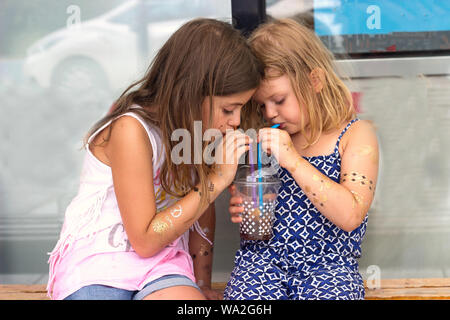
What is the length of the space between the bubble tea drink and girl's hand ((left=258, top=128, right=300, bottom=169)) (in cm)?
11

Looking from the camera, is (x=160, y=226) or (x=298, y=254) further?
(x=298, y=254)

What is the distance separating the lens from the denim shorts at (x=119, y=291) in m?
1.83

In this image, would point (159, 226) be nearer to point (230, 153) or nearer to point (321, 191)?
point (230, 153)

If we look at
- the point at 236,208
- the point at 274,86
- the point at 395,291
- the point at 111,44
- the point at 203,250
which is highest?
the point at 111,44

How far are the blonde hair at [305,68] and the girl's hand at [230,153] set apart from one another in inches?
10.4

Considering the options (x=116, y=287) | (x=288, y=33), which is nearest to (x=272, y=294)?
(x=116, y=287)

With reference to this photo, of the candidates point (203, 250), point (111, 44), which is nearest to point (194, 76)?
point (203, 250)

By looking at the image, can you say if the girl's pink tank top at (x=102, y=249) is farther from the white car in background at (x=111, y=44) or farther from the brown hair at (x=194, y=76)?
the white car in background at (x=111, y=44)

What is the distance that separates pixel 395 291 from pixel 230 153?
103 cm

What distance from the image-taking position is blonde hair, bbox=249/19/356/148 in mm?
A: 2020

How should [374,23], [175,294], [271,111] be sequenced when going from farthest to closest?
[374,23] < [271,111] < [175,294]

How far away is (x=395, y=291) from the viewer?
238 cm

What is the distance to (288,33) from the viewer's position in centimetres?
209

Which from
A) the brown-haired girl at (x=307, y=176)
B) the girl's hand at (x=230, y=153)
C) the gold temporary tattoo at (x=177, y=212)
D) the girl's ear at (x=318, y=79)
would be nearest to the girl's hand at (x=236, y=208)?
the brown-haired girl at (x=307, y=176)
